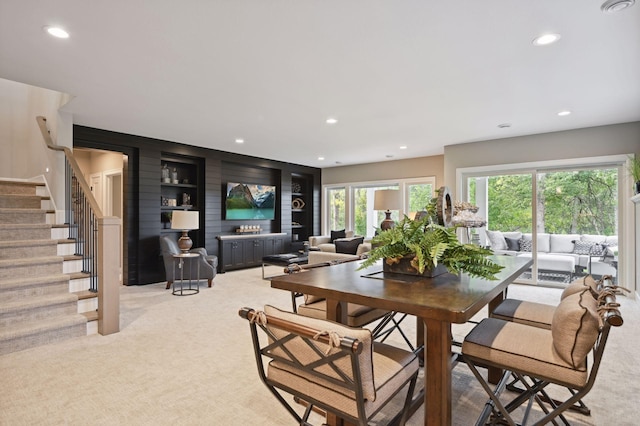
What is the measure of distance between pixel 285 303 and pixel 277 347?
3156 millimetres


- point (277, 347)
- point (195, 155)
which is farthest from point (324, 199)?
point (277, 347)

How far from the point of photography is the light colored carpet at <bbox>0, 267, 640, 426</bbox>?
78.6 inches

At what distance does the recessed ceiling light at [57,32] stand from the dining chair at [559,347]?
3295 millimetres

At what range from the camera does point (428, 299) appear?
1421 millimetres

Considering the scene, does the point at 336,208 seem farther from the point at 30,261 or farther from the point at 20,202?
the point at 30,261

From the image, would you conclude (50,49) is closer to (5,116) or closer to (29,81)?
(29,81)

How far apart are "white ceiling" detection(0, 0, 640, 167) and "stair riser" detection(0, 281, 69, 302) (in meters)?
2.01

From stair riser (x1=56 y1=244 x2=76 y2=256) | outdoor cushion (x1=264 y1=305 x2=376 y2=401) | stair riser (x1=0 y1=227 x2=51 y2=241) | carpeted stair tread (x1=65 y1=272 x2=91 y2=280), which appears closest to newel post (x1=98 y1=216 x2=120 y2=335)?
carpeted stair tread (x1=65 y1=272 x2=91 y2=280)

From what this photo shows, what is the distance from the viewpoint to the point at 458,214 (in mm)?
2881

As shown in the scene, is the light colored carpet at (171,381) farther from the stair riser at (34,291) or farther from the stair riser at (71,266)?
the stair riser at (71,266)

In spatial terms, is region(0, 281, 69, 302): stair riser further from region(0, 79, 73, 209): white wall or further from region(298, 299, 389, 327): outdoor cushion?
region(298, 299, 389, 327): outdoor cushion

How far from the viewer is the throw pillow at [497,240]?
234 inches

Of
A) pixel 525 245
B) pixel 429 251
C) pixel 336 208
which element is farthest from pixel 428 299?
pixel 336 208

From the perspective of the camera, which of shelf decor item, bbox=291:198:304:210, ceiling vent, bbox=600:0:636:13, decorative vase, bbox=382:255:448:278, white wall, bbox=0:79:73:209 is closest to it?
decorative vase, bbox=382:255:448:278
